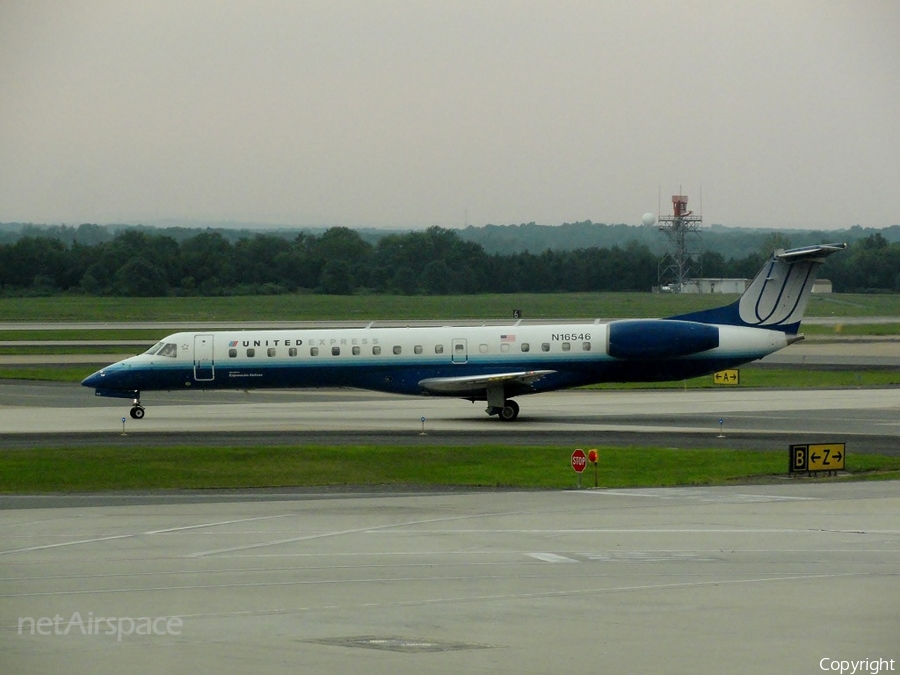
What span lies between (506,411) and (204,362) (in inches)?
440

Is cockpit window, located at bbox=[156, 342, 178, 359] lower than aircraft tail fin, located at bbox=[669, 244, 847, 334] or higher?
lower

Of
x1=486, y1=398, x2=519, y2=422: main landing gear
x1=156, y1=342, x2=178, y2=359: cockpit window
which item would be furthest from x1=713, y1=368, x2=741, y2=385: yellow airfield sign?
x1=156, y1=342, x2=178, y2=359: cockpit window

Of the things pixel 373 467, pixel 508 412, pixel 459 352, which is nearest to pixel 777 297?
pixel 508 412

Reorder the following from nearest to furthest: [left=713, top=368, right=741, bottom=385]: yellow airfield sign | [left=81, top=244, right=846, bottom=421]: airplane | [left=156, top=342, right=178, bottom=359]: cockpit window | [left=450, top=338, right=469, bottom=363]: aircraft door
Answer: [left=81, top=244, right=846, bottom=421]: airplane → [left=450, top=338, right=469, bottom=363]: aircraft door → [left=156, top=342, right=178, bottom=359]: cockpit window → [left=713, top=368, right=741, bottom=385]: yellow airfield sign

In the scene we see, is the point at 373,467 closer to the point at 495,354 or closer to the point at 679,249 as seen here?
the point at 495,354

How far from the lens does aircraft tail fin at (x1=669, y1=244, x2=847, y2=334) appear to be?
42406 mm

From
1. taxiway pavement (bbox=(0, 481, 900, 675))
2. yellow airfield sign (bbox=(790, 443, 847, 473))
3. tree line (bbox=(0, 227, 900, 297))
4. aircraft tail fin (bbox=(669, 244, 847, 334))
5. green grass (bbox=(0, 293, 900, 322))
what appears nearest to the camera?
taxiway pavement (bbox=(0, 481, 900, 675))

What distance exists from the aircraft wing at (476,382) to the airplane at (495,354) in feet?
0.12

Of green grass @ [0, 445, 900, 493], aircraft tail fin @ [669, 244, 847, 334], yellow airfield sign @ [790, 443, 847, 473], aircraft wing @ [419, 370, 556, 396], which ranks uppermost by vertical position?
aircraft tail fin @ [669, 244, 847, 334]

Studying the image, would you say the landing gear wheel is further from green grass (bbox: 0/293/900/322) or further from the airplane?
green grass (bbox: 0/293/900/322)

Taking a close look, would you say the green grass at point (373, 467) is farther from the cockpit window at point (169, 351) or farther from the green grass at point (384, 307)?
the green grass at point (384, 307)

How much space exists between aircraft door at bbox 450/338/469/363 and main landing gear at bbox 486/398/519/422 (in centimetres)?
201

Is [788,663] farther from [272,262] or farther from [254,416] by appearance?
[272,262]

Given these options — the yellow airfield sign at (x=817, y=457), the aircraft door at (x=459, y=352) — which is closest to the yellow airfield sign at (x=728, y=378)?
the aircraft door at (x=459, y=352)
